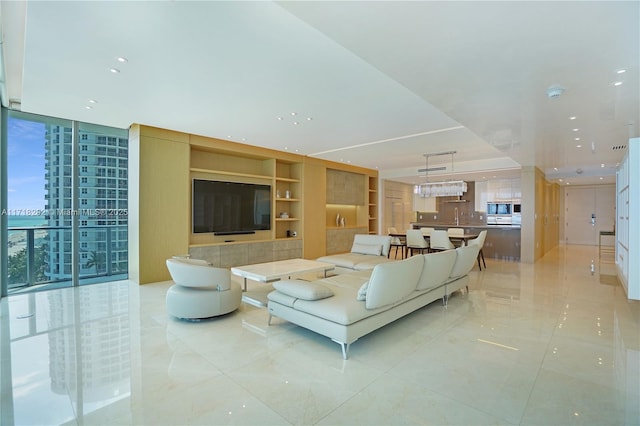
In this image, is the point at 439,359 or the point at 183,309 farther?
the point at 183,309

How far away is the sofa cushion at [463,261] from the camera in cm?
443

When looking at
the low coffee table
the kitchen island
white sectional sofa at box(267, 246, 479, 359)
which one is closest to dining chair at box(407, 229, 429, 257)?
the kitchen island

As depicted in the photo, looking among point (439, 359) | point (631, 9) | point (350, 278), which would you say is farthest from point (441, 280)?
point (631, 9)

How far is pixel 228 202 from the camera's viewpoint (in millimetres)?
6949

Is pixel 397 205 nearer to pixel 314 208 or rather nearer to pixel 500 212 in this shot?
pixel 500 212

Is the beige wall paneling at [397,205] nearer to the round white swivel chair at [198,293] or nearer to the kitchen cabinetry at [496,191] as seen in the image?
the kitchen cabinetry at [496,191]

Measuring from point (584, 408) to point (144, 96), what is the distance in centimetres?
535

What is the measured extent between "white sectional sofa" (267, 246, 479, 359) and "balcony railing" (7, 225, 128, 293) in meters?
4.20

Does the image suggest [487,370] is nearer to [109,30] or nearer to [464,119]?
[464,119]

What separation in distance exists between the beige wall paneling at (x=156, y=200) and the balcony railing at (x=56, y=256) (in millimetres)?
426

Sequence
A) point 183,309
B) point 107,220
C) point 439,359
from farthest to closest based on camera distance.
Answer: point 107,220, point 183,309, point 439,359

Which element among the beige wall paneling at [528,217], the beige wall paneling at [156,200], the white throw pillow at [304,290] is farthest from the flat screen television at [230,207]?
the beige wall paneling at [528,217]

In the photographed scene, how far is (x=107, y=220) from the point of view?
19.2ft

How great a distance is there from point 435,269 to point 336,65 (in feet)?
8.59
